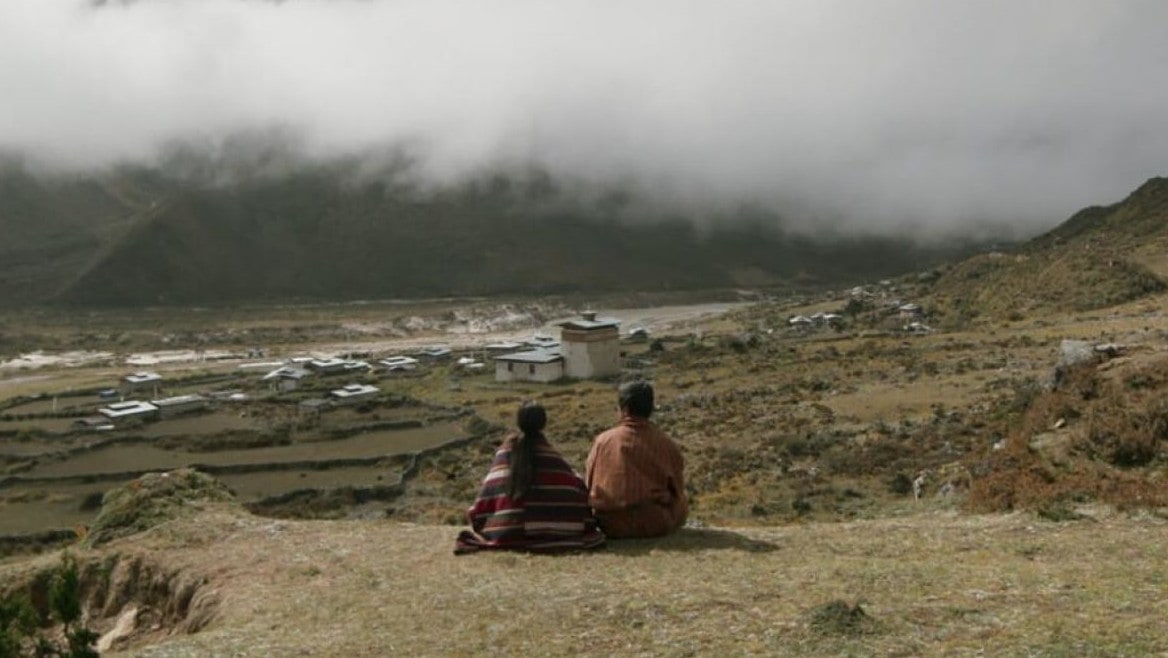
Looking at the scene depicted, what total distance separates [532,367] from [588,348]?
6008 mm

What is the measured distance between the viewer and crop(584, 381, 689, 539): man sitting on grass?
513 inches

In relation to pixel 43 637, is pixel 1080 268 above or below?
above

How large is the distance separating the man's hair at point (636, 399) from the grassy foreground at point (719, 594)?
182cm

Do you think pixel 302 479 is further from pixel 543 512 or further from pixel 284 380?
pixel 543 512

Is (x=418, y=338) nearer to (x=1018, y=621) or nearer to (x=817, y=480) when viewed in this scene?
(x=817, y=480)

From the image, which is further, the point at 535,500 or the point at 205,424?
the point at 205,424

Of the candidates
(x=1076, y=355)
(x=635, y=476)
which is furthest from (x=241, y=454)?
(x=635, y=476)

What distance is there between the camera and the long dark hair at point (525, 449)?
1288 centimetres

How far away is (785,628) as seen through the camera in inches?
363

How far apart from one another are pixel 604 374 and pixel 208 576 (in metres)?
68.8

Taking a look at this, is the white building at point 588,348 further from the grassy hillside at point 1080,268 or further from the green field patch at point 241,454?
the grassy hillside at point 1080,268

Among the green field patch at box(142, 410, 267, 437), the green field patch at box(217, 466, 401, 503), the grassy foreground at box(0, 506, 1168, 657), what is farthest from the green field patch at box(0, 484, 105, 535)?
the grassy foreground at box(0, 506, 1168, 657)

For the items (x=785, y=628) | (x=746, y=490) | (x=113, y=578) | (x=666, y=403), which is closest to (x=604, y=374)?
(x=666, y=403)

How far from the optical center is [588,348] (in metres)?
81.1
